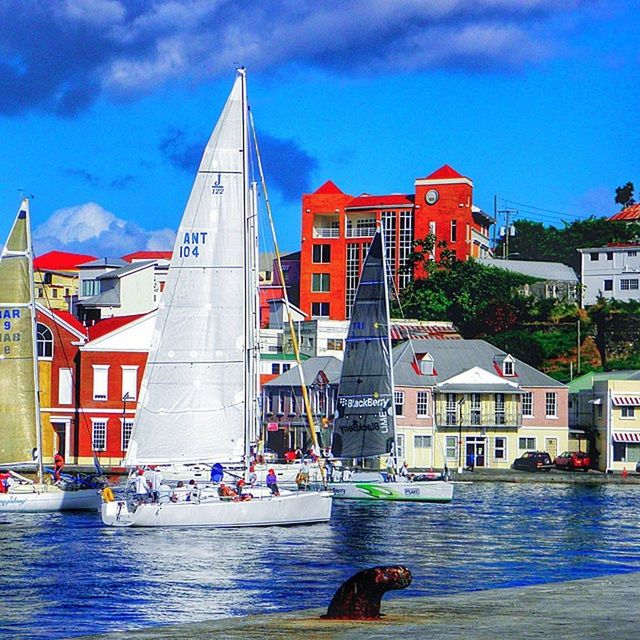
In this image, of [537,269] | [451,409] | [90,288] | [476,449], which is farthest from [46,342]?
[537,269]

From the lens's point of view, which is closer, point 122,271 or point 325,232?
point 122,271

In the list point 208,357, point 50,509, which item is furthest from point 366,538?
point 50,509

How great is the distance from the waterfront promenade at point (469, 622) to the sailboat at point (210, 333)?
87.2ft

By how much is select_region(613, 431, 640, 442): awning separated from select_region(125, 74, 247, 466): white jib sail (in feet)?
162

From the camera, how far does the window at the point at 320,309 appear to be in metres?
124

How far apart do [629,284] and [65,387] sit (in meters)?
51.4

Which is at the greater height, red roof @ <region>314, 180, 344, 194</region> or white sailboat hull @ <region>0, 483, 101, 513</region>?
red roof @ <region>314, 180, 344, 194</region>

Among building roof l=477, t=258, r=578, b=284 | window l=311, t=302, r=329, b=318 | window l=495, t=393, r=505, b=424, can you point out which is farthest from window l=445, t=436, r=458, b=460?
window l=311, t=302, r=329, b=318

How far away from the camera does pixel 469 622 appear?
2164cm

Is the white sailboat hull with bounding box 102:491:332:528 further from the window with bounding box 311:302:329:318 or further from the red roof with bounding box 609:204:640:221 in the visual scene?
the red roof with bounding box 609:204:640:221

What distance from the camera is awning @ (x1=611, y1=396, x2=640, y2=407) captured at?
9531 centimetres

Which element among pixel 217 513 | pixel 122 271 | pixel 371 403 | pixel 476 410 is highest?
pixel 122 271

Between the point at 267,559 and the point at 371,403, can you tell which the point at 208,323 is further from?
the point at 371,403

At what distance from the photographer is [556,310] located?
116m
